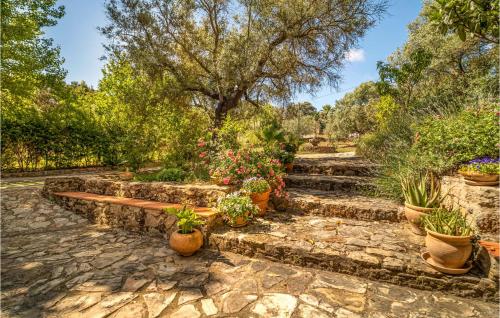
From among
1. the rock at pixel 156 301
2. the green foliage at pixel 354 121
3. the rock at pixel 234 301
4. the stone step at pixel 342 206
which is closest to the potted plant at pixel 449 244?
the stone step at pixel 342 206

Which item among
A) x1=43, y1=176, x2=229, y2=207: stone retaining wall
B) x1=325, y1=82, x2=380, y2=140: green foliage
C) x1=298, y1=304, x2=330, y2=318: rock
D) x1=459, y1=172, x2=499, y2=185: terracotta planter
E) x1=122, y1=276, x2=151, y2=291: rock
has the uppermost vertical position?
x1=325, y1=82, x2=380, y2=140: green foliage

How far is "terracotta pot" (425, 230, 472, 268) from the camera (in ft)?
7.78

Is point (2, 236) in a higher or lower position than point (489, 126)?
lower

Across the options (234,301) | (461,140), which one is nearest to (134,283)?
(234,301)

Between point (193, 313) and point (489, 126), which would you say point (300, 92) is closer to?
point (489, 126)

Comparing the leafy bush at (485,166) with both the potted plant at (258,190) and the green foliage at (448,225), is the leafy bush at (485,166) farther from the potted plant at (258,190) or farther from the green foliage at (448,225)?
the potted plant at (258,190)

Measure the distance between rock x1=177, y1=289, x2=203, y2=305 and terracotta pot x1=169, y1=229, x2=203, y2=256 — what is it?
77 centimetres

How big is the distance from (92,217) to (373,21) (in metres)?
9.60

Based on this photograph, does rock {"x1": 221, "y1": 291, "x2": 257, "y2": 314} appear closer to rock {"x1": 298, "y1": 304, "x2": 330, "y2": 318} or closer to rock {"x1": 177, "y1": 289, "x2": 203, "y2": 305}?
rock {"x1": 177, "y1": 289, "x2": 203, "y2": 305}

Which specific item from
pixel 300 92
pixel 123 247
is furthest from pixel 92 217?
pixel 300 92

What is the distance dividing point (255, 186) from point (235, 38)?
4867 millimetres

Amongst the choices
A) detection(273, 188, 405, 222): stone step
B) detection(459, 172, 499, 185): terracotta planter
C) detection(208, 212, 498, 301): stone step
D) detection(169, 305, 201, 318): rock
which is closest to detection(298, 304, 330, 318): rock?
detection(208, 212, 498, 301): stone step

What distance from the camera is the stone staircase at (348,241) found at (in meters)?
2.45

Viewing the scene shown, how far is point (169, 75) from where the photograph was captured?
8.01 m
